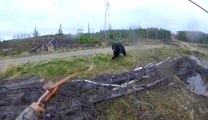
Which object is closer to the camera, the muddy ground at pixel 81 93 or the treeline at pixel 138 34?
the muddy ground at pixel 81 93

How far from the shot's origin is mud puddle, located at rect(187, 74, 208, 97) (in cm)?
1145

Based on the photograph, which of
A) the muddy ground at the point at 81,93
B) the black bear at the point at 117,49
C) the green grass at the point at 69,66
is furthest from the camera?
the black bear at the point at 117,49

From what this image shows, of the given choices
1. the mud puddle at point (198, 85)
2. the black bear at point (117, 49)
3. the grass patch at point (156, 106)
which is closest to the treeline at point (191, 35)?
the mud puddle at point (198, 85)

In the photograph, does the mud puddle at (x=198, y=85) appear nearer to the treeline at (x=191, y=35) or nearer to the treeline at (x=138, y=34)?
the treeline at (x=191, y=35)

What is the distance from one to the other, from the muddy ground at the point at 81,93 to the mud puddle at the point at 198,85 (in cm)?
28

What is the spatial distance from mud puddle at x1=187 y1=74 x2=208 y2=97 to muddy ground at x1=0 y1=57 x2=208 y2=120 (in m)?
0.28

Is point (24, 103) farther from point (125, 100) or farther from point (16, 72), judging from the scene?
point (16, 72)

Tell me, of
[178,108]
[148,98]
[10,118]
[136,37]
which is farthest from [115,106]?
[136,37]

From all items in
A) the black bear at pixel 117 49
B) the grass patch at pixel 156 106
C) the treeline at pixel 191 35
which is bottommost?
the grass patch at pixel 156 106

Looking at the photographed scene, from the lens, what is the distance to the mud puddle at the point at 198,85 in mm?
11445

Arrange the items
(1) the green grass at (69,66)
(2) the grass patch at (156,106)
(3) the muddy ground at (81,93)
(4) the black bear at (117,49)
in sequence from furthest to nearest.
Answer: (4) the black bear at (117,49) < (1) the green grass at (69,66) < (2) the grass patch at (156,106) < (3) the muddy ground at (81,93)

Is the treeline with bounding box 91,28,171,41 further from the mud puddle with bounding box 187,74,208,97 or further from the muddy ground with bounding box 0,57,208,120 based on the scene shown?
the muddy ground with bounding box 0,57,208,120

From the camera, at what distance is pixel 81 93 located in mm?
9070

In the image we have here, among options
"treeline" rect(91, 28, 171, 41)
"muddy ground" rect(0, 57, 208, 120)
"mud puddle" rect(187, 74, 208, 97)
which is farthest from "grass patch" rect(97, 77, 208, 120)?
"treeline" rect(91, 28, 171, 41)
